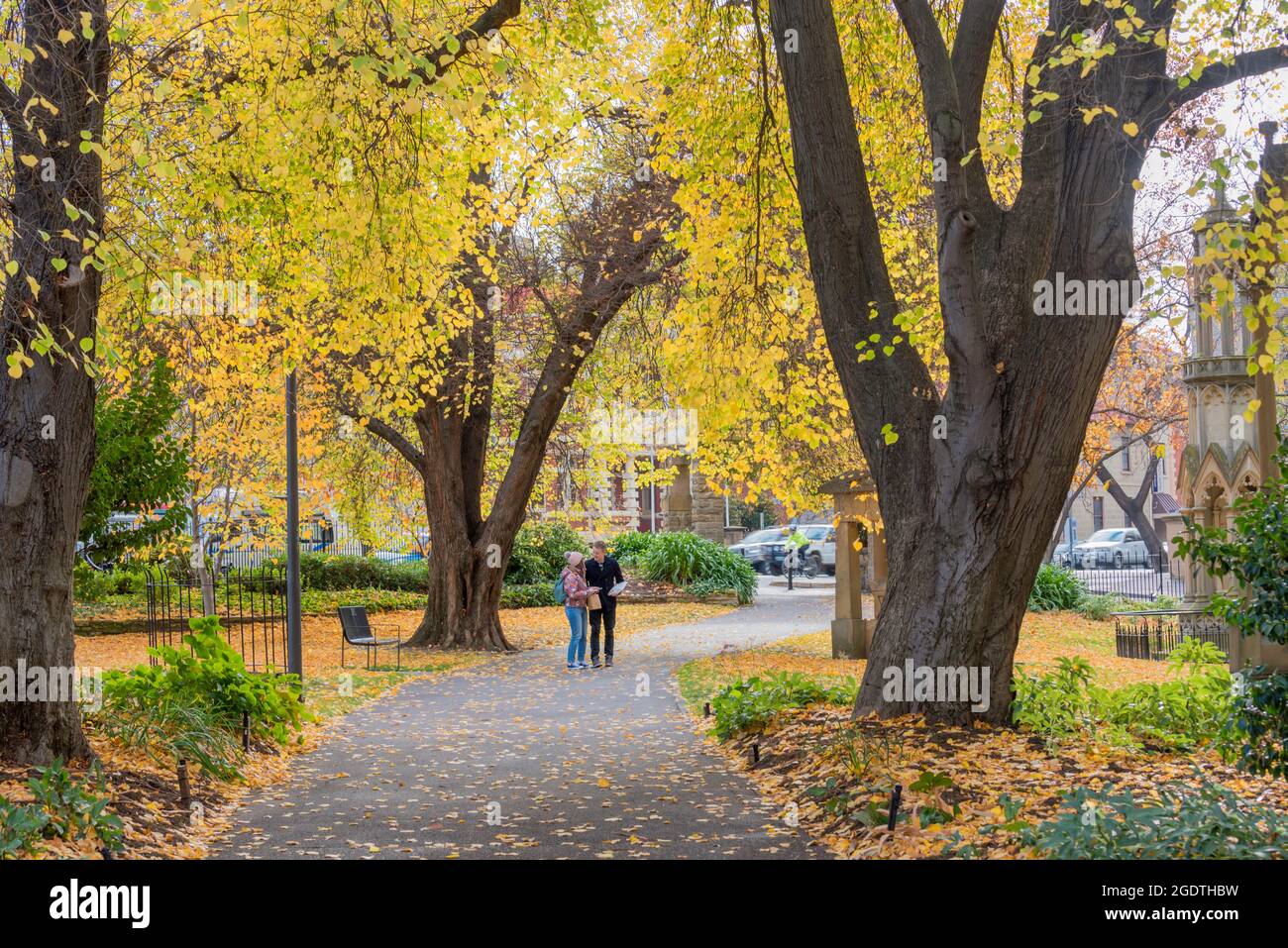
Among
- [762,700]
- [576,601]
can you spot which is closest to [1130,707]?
[762,700]

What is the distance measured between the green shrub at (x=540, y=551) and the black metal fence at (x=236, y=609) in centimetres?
600

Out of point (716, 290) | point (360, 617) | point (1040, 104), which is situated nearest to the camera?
point (1040, 104)

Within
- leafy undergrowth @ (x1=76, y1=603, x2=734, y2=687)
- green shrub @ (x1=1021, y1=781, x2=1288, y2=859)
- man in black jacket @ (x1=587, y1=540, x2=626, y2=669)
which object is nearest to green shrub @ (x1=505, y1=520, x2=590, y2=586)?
leafy undergrowth @ (x1=76, y1=603, x2=734, y2=687)

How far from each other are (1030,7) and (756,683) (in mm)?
7355

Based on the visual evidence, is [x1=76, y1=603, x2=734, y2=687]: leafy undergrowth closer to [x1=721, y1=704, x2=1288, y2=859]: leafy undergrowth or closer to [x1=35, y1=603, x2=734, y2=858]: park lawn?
[x1=35, y1=603, x2=734, y2=858]: park lawn

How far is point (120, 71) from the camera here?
1075 cm

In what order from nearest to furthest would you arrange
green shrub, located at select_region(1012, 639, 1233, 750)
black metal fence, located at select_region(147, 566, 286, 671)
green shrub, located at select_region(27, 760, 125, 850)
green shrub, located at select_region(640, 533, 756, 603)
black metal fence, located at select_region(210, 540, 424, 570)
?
green shrub, located at select_region(27, 760, 125, 850) < green shrub, located at select_region(1012, 639, 1233, 750) < black metal fence, located at select_region(147, 566, 286, 671) < black metal fence, located at select_region(210, 540, 424, 570) < green shrub, located at select_region(640, 533, 756, 603)

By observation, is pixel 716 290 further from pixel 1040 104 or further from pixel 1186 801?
pixel 1186 801

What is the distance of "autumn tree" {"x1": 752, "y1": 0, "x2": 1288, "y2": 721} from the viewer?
8219 mm

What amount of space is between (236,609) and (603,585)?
1234 centimetres

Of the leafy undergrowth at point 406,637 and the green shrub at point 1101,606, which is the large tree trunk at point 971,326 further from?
the green shrub at point 1101,606

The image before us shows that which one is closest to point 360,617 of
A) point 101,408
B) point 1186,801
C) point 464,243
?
point 101,408

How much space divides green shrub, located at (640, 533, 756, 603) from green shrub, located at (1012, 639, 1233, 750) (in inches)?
851

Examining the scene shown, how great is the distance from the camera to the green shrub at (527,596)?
30.0 meters
